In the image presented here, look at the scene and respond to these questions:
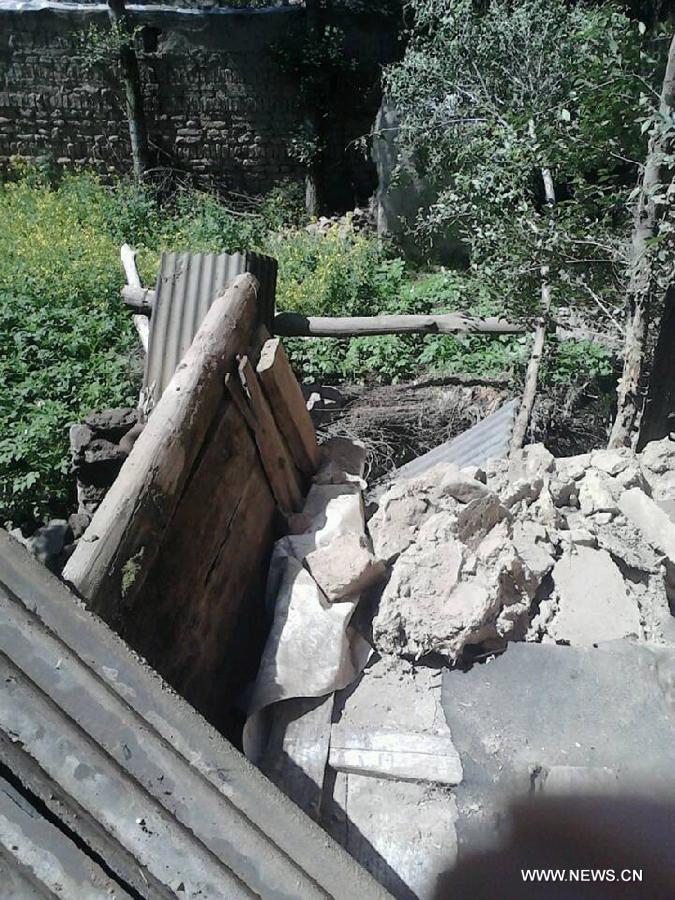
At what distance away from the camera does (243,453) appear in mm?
2432

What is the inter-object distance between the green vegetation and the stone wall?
2.66ft

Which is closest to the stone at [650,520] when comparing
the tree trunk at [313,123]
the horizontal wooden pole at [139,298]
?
the horizontal wooden pole at [139,298]

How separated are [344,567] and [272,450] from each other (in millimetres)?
618

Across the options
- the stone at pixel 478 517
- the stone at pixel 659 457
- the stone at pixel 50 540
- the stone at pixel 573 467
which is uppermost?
the stone at pixel 478 517

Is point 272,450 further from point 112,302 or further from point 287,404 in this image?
point 112,302

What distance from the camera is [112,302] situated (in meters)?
6.22

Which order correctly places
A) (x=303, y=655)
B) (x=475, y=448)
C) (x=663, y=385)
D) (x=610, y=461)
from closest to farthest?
(x=303, y=655) < (x=610, y=461) < (x=663, y=385) < (x=475, y=448)

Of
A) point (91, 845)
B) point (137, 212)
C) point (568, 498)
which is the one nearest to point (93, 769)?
point (91, 845)

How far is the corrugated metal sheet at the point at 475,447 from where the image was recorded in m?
3.77

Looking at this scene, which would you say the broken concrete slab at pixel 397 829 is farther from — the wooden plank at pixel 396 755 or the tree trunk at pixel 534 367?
the tree trunk at pixel 534 367

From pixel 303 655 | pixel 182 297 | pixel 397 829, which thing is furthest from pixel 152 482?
pixel 182 297

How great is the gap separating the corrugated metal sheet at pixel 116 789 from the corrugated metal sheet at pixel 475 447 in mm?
2591

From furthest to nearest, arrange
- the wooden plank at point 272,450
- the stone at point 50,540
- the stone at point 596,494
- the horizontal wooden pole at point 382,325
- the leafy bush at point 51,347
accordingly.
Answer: the horizontal wooden pole at point 382,325 < the leafy bush at point 51,347 < the stone at point 50,540 < the stone at point 596,494 < the wooden plank at point 272,450

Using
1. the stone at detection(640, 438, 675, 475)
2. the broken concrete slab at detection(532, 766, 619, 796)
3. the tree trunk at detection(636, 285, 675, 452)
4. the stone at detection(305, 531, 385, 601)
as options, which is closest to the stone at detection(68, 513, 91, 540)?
the stone at detection(305, 531, 385, 601)
